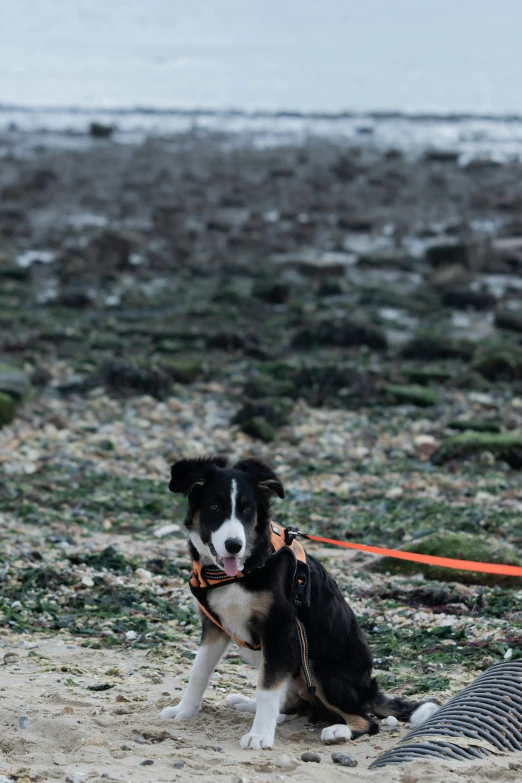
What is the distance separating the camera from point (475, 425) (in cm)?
1316

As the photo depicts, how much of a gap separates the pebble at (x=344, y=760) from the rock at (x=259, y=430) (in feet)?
25.2

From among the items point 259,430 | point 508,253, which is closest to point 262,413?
point 259,430

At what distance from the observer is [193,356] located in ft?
54.9

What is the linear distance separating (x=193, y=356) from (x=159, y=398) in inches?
103

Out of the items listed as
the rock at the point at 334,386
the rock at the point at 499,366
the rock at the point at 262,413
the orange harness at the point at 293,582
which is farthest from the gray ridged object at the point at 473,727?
the rock at the point at 499,366

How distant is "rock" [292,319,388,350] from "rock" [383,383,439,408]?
3.11 m

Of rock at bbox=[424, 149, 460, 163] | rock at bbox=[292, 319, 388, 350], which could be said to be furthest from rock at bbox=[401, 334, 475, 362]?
rock at bbox=[424, 149, 460, 163]

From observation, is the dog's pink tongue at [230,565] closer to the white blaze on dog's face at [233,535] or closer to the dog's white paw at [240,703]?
the white blaze on dog's face at [233,535]

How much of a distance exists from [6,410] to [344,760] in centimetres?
840

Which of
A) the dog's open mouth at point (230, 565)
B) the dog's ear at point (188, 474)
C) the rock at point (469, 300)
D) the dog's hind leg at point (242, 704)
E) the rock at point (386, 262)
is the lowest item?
the dog's hind leg at point (242, 704)

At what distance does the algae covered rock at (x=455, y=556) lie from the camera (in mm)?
8016

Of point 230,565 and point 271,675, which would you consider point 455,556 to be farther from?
point 230,565

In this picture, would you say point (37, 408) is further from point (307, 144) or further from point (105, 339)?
point (307, 144)

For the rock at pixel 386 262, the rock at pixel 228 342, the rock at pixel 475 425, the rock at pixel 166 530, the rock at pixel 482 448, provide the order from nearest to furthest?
the rock at pixel 166 530 < the rock at pixel 482 448 < the rock at pixel 475 425 < the rock at pixel 228 342 < the rock at pixel 386 262
